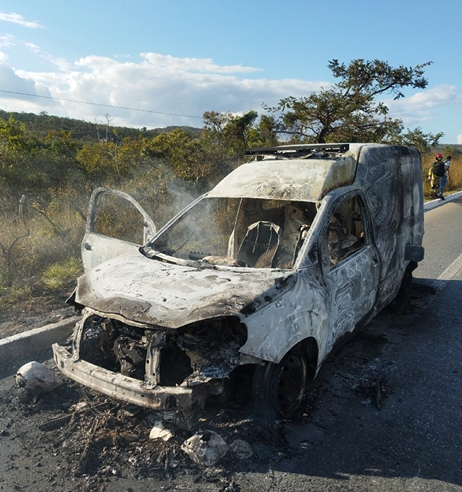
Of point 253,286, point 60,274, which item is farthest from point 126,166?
point 253,286

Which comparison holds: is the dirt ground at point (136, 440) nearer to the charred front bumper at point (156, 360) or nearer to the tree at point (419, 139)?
the charred front bumper at point (156, 360)

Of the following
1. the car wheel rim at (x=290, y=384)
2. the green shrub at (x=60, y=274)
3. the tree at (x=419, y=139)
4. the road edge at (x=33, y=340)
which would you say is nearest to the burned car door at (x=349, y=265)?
the car wheel rim at (x=290, y=384)

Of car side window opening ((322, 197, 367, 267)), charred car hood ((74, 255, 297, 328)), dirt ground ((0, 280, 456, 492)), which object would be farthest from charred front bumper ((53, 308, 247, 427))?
car side window opening ((322, 197, 367, 267))

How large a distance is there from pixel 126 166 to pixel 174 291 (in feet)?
24.5

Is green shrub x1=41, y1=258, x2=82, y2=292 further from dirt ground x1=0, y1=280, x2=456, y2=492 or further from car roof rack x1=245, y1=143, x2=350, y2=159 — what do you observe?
car roof rack x1=245, y1=143, x2=350, y2=159

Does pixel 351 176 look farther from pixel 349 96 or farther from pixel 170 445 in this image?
pixel 349 96

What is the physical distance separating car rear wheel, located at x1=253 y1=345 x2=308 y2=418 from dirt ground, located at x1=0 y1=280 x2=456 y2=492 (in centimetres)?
12

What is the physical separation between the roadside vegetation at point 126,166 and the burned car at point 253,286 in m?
2.08

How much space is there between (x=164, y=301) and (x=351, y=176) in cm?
231

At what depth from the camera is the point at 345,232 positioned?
446 cm

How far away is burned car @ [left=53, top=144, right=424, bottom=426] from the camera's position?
2.76 metres

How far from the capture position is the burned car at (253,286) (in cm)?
276

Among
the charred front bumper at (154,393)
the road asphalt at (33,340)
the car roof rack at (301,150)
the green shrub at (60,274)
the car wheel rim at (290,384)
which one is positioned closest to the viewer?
the charred front bumper at (154,393)

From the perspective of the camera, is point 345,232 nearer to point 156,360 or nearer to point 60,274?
point 156,360
